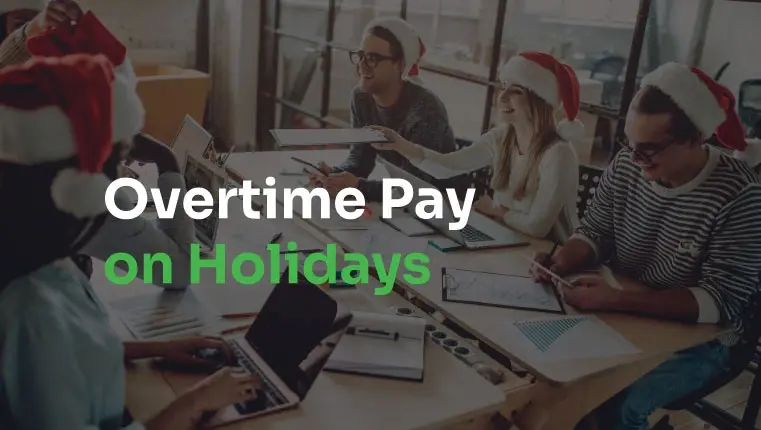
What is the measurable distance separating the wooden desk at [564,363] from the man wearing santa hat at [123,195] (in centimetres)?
52

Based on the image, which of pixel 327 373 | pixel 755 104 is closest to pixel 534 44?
pixel 755 104

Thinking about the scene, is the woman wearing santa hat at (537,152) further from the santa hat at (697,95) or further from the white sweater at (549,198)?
the santa hat at (697,95)

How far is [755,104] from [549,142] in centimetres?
90

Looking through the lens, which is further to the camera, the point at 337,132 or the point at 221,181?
the point at 337,132

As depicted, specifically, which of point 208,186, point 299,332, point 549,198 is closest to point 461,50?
point 549,198

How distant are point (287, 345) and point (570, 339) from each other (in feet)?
2.17

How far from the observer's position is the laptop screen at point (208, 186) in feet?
6.42

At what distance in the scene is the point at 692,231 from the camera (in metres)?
1.87

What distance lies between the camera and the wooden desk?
1.51 m

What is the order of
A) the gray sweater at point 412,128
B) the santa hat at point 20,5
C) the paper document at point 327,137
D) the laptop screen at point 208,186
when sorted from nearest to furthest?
the laptop screen at point 208,186
the paper document at point 327,137
the gray sweater at point 412,128
the santa hat at point 20,5

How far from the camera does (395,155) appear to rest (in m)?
2.92

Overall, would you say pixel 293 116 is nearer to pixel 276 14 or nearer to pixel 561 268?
pixel 276 14

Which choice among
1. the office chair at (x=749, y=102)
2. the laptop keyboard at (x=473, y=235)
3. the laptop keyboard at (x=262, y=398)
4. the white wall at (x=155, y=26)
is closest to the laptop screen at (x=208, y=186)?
the laptop keyboard at (x=262, y=398)

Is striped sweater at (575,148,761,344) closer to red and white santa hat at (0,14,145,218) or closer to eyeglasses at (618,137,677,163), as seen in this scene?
eyeglasses at (618,137,677,163)
